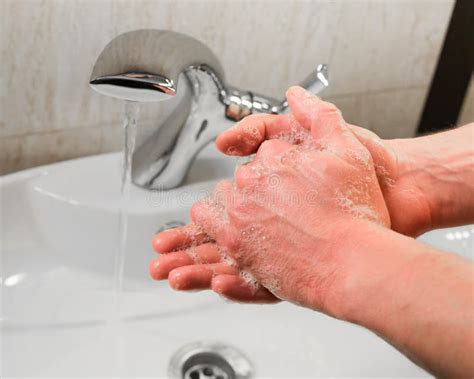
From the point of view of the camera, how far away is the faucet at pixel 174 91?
0.53 metres

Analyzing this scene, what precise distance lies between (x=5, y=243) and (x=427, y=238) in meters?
0.44

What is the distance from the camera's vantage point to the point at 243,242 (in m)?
0.49

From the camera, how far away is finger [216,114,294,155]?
0.51 m

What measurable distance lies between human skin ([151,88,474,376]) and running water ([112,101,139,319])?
0.10 meters

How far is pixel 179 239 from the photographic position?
551mm

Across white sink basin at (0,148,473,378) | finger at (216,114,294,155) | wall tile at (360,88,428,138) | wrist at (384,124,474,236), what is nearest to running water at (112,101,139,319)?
white sink basin at (0,148,473,378)

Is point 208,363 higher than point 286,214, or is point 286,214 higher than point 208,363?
point 286,214

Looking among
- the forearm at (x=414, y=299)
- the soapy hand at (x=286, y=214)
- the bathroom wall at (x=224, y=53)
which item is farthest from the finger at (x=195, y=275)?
the bathroom wall at (x=224, y=53)

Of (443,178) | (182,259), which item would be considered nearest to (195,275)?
(182,259)

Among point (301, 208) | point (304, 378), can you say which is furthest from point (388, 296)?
point (304, 378)

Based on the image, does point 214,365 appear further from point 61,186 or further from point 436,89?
point 436,89

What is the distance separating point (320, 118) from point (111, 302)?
30cm

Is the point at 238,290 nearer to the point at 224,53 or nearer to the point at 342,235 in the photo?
the point at 342,235

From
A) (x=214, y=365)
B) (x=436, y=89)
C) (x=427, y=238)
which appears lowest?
(x=214, y=365)
